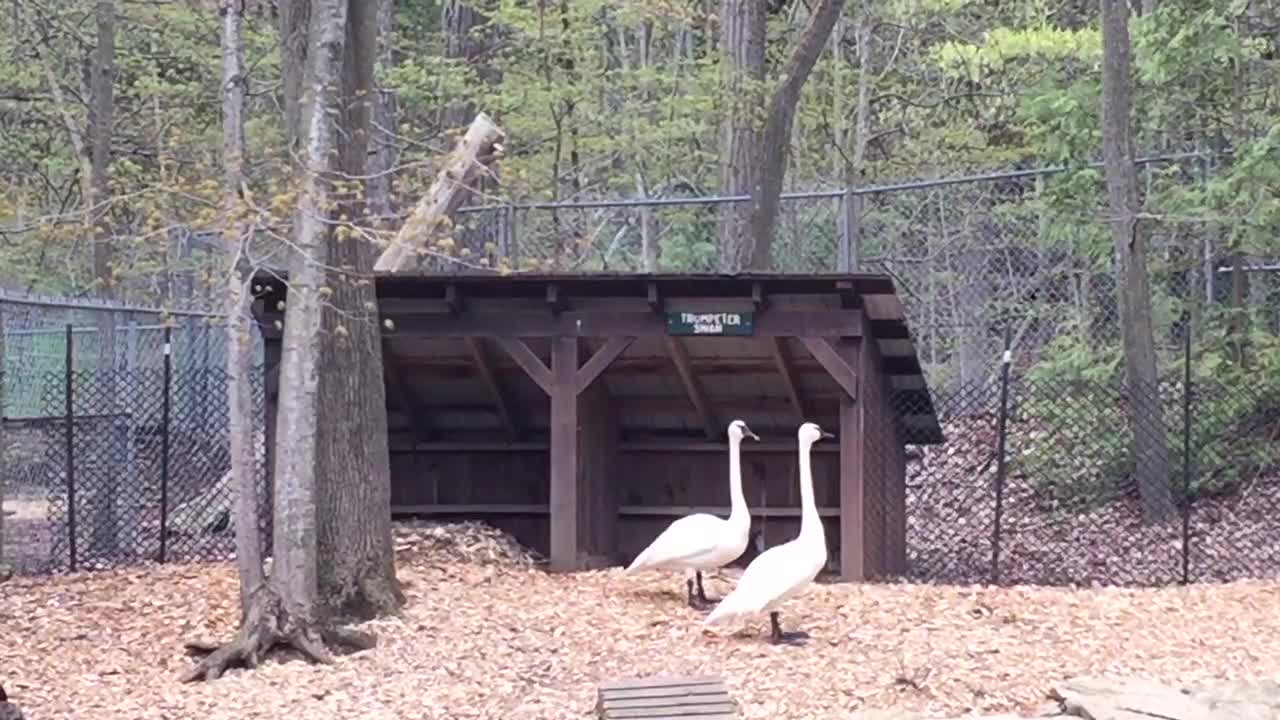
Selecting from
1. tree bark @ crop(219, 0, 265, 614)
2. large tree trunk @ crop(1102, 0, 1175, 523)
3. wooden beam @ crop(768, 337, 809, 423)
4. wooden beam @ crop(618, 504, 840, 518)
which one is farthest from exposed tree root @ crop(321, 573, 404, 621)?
large tree trunk @ crop(1102, 0, 1175, 523)

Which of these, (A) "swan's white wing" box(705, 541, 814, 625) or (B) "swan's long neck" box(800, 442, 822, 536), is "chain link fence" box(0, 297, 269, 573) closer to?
(B) "swan's long neck" box(800, 442, 822, 536)

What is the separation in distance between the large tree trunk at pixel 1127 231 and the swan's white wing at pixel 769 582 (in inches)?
223

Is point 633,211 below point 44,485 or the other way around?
the other way around

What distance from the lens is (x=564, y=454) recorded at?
12461 millimetres

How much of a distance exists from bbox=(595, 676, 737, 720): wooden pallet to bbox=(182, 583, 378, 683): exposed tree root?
187 cm

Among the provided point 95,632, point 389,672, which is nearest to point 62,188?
point 95,632

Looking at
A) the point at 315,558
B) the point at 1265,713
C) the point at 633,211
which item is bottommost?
the point at 1265,713

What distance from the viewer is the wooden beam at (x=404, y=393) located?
520 inches

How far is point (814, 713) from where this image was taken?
27.5 feet

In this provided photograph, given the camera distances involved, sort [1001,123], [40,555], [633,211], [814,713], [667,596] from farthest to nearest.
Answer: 1. [1001,123]
2. [633,211]
3. [40,555]
4. [667,596]
5. [814,713]

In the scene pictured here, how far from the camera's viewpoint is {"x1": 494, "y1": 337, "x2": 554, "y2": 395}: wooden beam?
12453 mm

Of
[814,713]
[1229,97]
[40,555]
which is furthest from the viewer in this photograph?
[1229,97]

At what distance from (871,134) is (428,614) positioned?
16.1 meters

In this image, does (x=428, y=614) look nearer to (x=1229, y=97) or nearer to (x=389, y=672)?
(x=389, y=672)
